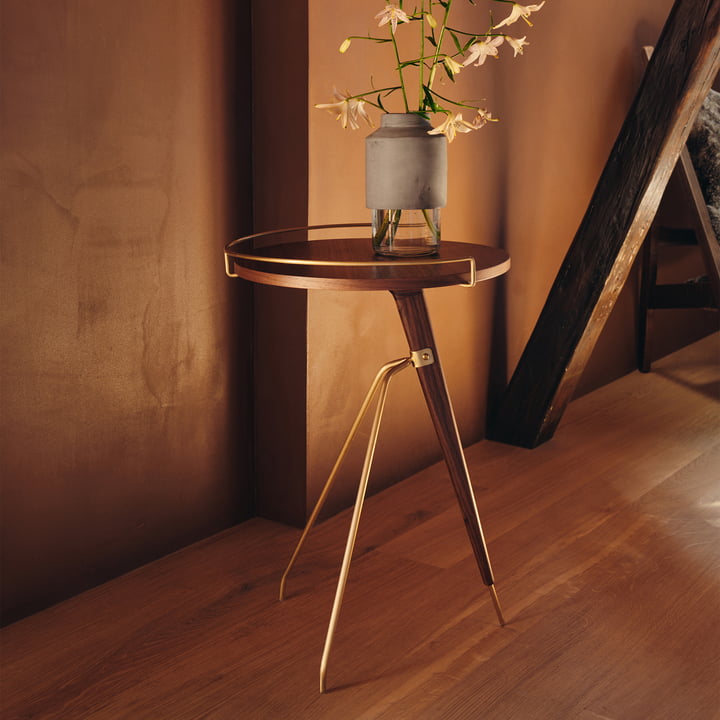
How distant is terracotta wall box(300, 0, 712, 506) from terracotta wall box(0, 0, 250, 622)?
0.69ft

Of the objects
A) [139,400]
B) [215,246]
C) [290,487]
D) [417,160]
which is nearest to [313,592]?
[290,487]

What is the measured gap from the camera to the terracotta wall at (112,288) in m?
1.70

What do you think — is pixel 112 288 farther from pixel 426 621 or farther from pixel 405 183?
pixel 426 621

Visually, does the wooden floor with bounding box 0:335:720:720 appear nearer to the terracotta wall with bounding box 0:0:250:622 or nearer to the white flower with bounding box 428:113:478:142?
the terracotta wall with bounding box 0:0:250:622

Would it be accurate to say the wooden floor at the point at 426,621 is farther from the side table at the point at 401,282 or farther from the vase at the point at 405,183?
the vase at the point at 405,183

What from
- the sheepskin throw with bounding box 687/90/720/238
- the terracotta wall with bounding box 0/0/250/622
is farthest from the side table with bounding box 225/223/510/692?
the sheepskin throw with bounding box 687/90/720/238

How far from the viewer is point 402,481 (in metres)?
2.55

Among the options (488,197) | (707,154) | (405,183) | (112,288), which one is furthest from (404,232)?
(707,154)

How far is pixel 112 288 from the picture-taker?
1867mm

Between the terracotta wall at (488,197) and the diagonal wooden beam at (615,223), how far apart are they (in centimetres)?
16

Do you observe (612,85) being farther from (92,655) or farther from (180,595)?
(92,655)

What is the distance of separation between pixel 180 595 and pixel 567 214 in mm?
1838

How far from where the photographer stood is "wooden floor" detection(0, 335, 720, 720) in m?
1.56

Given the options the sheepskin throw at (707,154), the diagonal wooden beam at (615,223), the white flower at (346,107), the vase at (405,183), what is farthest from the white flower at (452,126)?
the sheepskin throw at (707,154)
